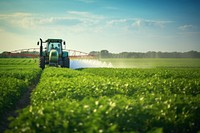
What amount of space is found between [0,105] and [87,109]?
250 inches

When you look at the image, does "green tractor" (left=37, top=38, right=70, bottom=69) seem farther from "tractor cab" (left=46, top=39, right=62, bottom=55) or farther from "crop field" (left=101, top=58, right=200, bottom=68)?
"crop field" (left=101, top=58, right=200, bottom=68)

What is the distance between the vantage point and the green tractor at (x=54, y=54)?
35406mm

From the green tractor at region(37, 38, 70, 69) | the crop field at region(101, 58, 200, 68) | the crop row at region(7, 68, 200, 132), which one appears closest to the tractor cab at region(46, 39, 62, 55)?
the green tractor at region(37, 38, 70, 69)

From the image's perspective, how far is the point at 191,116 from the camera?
334 inches

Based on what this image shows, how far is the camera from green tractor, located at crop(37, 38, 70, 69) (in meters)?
35.4

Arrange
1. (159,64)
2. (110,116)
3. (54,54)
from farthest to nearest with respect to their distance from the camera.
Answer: (159,64) < (54,54) < (110,116)

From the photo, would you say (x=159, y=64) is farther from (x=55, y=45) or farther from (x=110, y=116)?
(x=110, y=116)

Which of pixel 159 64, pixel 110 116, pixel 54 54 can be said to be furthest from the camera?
pixel 159 64

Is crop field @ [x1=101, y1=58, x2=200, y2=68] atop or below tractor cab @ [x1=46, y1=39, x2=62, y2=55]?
below

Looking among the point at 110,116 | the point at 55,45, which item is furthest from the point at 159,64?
the point at 110,116

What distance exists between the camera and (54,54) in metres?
35.2

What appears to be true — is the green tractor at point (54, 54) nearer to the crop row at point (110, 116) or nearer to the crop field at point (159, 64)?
the crop row at point (110, 116)

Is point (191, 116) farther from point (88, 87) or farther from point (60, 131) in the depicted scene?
point (88, 87)

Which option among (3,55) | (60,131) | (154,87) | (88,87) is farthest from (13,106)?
(3,55)
